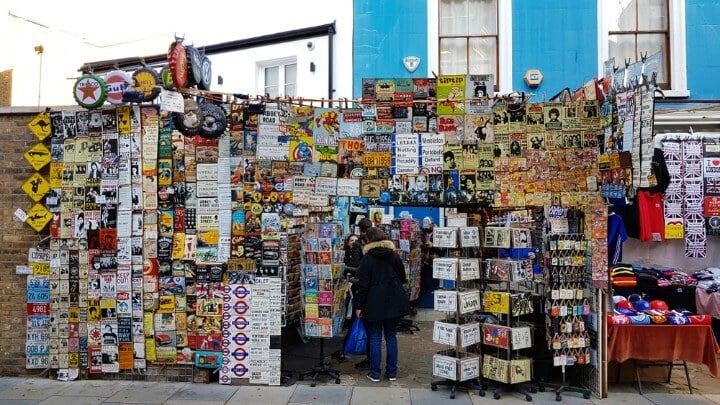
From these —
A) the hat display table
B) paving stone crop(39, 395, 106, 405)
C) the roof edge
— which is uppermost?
the roof edge

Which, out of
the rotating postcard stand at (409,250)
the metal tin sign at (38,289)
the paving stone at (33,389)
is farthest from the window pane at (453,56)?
the paving stone at (33,389)

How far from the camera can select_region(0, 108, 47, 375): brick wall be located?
6.67 meters

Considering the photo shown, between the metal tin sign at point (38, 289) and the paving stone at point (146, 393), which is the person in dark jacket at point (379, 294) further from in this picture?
the metal tin sign at point (38, 289)

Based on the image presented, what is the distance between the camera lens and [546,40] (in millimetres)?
10133

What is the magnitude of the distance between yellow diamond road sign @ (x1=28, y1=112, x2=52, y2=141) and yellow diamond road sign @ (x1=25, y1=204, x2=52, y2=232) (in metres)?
0.83

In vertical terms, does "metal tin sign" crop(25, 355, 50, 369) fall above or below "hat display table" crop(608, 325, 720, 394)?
below

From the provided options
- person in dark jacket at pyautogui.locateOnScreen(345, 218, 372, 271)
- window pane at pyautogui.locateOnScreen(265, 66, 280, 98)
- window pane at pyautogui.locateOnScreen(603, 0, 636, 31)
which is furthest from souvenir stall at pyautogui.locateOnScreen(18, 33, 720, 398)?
window pane at pyautogui.locateOnScreen(265, 66, 280, 98)

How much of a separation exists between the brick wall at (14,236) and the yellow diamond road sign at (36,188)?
0.11 metres

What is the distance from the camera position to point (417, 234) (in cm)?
980

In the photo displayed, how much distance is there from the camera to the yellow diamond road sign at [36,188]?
Answer: 21.6 feet

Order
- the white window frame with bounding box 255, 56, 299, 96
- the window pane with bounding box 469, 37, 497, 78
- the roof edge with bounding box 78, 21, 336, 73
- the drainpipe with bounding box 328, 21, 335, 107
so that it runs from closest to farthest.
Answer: the window pane with bounding box 469, 37, 497, 78
the drainpipe with bounding box 328, 21, 335, 107
the roof edge with bounding box 78, 21, 336, 73
the white window frame with bounding box 255, 56, 299, 96

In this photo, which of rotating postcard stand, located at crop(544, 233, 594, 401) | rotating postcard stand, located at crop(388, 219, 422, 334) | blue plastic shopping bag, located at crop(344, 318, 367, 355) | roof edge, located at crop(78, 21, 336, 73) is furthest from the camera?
roof edge, located at crop(78, 21, 336, 73)

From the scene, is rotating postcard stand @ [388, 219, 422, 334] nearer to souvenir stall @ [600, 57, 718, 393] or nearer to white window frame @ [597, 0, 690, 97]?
souvenir stall @ [600, 57, 718, 393]

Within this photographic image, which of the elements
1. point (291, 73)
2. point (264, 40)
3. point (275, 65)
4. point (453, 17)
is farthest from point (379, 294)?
point (264, 40)
